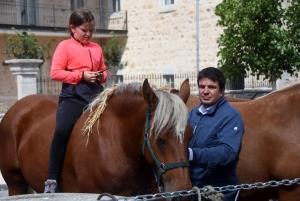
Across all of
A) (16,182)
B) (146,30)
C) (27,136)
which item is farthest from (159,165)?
(146,30)

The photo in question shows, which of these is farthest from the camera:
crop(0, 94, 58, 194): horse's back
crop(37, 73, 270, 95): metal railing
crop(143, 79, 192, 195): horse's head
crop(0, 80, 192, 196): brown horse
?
crop(37, 73, 270, 95): metal railing

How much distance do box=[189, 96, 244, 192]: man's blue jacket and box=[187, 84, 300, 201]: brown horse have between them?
918mm

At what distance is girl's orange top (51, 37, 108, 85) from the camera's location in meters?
4.43

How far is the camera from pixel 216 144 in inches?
139

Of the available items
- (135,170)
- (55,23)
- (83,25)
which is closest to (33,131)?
(83,25)

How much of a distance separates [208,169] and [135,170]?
62cm

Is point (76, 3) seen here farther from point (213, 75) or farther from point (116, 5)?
point (213, 75)

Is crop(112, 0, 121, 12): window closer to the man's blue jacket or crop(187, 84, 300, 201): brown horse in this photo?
crop(187, 84, 300, 201): brown horse

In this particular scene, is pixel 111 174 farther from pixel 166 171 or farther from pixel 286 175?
pixel 286 175

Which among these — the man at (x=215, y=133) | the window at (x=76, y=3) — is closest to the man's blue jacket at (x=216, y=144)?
the man at (x=215, y=133)

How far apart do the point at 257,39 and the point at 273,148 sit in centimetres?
896

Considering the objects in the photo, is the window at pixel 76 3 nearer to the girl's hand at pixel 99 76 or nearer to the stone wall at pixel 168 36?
the stone wall at pixel 168 36

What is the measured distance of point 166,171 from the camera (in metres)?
3.34

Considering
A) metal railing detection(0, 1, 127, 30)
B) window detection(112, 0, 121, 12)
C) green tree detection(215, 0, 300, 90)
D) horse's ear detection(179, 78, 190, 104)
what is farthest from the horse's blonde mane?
window detection(112, 0, 121, 12)
